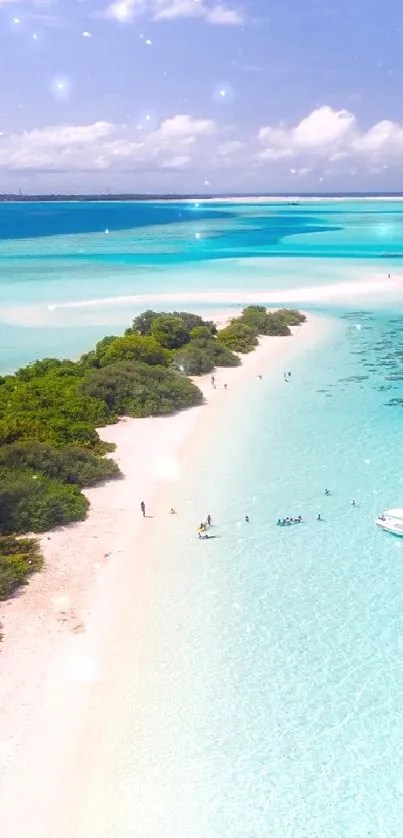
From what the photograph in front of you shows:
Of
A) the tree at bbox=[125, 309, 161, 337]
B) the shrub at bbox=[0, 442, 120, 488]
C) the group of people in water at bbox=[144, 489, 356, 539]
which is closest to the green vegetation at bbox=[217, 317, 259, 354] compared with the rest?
the tree at bbox=[125, 309, 161, 337]

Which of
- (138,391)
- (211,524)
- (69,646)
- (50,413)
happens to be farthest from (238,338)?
(69,646)

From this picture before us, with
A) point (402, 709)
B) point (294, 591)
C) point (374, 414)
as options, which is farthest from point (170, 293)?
point (402, 709)

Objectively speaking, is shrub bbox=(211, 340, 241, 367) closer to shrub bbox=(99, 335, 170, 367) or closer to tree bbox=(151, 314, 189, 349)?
tree bbox=(151, 314, 189, 349)

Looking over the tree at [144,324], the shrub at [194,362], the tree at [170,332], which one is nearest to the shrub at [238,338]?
the tree at [170,332]

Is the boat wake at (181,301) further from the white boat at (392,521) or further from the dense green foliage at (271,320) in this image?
the white boat at (392,521)

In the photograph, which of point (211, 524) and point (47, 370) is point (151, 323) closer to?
point (47, 370)

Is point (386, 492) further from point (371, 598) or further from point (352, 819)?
point (352, 819)

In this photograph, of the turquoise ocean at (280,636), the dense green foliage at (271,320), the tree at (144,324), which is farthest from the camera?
the dense green foliage at (271,320)
